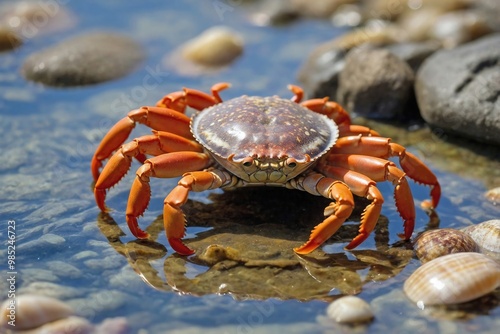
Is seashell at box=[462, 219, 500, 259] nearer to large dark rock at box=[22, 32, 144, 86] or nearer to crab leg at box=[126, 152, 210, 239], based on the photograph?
crab leg at box=[126, 152, 210, 239]

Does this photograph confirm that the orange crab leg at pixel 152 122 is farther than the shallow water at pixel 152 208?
Yes

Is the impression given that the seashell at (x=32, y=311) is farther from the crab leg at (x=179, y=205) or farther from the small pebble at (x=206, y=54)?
the small pebble at (x=206, y=54)

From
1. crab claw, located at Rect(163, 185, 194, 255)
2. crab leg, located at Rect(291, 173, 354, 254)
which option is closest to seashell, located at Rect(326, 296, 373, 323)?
crab leg, located at Rect(291, 173, 354, 254)

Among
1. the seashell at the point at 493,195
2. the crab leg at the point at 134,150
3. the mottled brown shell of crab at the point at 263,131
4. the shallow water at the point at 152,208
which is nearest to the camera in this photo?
the shallow water at the point at 152,208

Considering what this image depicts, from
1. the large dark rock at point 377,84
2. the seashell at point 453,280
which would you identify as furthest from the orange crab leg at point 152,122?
the large dark rock at point 377,84

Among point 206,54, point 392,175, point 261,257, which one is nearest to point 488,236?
point 392,175

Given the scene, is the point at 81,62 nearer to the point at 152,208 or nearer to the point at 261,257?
the point at 152,208
